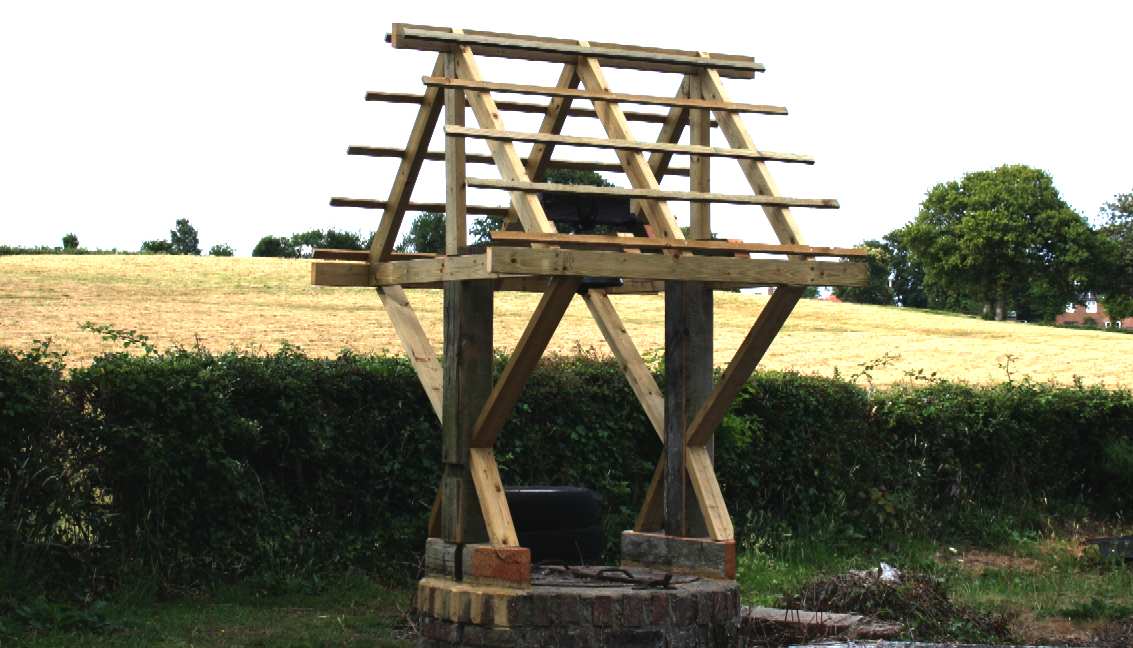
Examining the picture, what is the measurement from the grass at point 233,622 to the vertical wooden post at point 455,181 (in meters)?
2.78

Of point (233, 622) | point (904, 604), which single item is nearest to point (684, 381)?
point (904, 604)

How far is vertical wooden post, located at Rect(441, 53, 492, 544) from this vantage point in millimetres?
8430

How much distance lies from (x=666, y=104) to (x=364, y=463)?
178 inches

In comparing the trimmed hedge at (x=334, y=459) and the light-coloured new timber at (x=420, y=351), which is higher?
the light-coloured new timber at (x=420, y=351)

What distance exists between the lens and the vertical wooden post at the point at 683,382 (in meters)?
8.90

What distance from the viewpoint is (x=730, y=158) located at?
867 centimetres

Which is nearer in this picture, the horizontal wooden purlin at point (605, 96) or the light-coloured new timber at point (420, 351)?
the horizontal wooden purlin at point (605, 96)

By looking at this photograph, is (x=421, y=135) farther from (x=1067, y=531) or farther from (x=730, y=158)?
(x=1067, y=531)

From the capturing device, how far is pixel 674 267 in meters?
7.84

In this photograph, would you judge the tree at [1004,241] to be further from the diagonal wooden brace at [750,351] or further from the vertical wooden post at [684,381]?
the diagonal wooden brace at [750,351]

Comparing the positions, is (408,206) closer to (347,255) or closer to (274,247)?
(347,255)

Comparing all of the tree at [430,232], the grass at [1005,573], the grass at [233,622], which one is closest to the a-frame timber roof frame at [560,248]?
the grass at [233,622]

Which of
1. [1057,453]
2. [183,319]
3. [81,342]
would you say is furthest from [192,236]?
[1057,453]

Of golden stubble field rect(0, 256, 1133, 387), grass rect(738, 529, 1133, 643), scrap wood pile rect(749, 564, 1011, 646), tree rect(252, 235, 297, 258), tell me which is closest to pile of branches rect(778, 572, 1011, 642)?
scrap wood pile rect(749, 564, 1011, 646)
